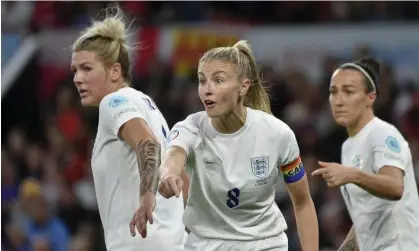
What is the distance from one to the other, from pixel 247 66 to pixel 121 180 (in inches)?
35.2

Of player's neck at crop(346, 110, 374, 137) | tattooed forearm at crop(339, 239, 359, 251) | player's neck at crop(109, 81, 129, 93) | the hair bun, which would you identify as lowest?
tattooed forearm at crop(339, 239, 359, 251)

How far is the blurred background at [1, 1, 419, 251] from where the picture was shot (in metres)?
12.7

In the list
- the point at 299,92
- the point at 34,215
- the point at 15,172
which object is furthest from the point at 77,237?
the point at 299,92

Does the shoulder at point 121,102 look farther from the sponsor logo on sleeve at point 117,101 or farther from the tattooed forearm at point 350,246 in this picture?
the tattooed forearm at point 350,246

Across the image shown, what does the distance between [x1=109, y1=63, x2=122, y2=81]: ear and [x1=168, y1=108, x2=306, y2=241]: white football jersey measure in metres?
0.73

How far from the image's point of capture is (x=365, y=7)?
47.9 ft

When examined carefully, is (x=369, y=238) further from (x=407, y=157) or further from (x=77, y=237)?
(x=77, y=237)

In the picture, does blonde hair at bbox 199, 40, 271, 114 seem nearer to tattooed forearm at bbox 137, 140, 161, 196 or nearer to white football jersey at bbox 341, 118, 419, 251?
tattooed forearm at bbox 137, 140, 161, 196

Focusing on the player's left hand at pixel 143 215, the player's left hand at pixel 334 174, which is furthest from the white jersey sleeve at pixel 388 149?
the player's left hand at pixel 143 215

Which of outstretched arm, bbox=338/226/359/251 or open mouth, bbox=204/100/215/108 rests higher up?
open mouth, bbox=204/100/215/108

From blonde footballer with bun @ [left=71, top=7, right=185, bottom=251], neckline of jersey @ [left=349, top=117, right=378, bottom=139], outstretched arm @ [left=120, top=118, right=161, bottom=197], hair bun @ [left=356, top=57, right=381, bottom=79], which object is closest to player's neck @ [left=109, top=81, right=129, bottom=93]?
blonde footballer with bun @ [left=71, top=7, right=185, bottom=251]

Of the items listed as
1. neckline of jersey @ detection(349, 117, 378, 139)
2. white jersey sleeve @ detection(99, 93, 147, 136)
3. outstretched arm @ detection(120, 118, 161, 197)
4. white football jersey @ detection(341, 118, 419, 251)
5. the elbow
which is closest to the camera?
outstretched arm @ detection(120, 118, 161, 197)

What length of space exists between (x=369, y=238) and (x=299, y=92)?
7273 millimetres

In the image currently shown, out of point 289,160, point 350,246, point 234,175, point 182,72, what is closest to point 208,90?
point 234,175
